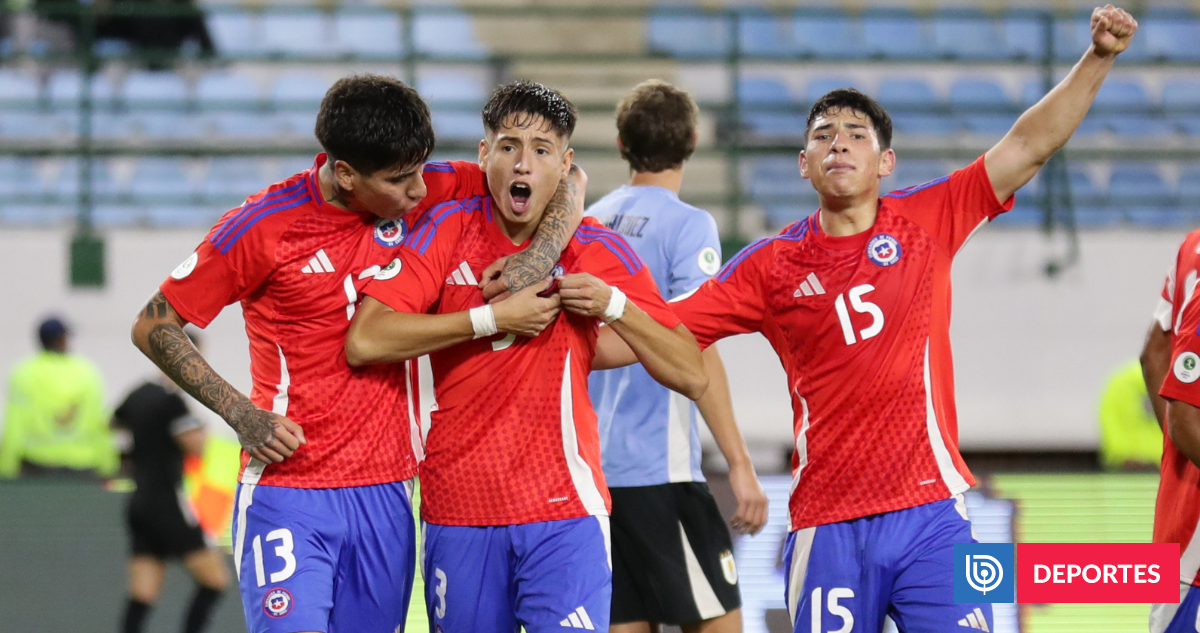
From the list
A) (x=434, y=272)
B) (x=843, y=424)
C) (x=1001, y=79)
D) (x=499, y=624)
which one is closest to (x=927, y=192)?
(x=843, y=424)

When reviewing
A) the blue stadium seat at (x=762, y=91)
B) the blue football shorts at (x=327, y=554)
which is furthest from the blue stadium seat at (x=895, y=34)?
the blue football shorts at (x=327, y=554)

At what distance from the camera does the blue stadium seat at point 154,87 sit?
12.5m

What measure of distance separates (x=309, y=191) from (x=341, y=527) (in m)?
1.02

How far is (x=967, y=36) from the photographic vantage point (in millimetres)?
13719

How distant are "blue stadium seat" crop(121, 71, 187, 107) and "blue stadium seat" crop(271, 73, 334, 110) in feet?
3.07

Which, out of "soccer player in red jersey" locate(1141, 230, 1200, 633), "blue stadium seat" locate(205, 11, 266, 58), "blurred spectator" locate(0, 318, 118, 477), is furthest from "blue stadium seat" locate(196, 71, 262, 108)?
"soccer player in red jersey" locate(1141, 230, 1200, 633)

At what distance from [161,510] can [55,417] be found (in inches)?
104

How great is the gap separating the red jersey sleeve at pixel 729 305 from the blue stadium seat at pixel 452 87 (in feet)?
29.5

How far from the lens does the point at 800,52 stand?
12.8m

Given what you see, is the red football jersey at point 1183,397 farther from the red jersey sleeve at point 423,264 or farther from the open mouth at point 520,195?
the red jersey sleeve at point 423,264

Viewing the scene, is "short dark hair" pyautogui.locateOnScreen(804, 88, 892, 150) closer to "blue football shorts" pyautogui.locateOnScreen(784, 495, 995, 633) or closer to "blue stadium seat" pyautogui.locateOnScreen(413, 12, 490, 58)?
"blue football shorts" pyautogui.locateOnScreen(784, 495, 995, 633)

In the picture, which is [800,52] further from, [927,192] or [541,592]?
[541,592]

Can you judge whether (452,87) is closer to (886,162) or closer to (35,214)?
(35,214)

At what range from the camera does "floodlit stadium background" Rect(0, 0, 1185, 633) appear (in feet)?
35.7
